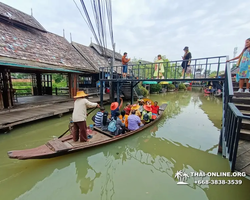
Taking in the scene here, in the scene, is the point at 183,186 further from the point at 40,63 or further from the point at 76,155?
the point at 40,63

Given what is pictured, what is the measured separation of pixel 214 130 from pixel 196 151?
8.44 ft

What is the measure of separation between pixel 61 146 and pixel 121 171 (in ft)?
5.53

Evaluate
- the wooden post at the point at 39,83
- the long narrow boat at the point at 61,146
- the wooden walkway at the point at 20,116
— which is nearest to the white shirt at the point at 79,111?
the long narrow boat at the point at 61,146

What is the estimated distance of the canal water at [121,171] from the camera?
2.75 meters

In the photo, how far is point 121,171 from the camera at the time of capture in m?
3.44

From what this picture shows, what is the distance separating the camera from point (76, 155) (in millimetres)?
3959

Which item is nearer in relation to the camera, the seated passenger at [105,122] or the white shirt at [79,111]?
the white shirt at [79,111]

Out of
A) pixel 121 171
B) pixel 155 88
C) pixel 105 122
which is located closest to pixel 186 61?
pixel 105 122

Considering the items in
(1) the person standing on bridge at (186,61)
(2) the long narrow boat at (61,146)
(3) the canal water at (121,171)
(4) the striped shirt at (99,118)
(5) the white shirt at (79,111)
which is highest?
(1) the person standing on bridge at (186,61)

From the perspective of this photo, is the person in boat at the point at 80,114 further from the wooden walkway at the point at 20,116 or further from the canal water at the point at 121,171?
the wooden walkway at the point at 20,116

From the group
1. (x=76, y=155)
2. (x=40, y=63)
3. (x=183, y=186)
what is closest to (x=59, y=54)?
(x=40, y=63)

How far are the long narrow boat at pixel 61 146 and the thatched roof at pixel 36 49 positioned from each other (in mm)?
5002

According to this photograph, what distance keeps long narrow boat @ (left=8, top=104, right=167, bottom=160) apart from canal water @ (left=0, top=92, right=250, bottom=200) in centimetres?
28

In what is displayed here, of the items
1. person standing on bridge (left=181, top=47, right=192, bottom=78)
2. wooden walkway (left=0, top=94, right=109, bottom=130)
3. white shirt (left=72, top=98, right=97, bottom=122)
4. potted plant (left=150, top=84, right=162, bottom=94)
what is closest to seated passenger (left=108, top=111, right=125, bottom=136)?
white shirt (left=72, top=98, right=97, bottom=122)
